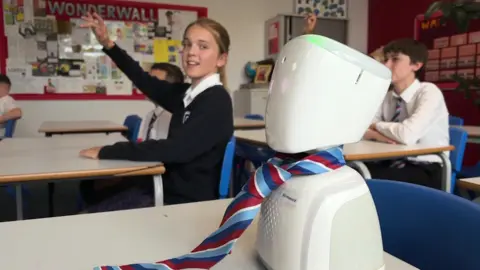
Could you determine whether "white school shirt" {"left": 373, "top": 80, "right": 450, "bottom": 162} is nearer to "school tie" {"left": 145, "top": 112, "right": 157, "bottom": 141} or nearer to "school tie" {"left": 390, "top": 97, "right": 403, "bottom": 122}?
"school tie" {"left": 390, "top": 97, "right": 403, "bottom": 122}

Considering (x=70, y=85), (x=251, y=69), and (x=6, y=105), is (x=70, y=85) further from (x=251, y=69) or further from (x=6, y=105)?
(x=251, y=69)

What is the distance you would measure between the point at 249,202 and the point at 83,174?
2.84 feet

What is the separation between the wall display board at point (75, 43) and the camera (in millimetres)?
4563

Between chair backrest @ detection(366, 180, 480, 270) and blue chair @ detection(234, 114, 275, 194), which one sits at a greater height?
chair backrest @ detection(366, 180, 480, 270)

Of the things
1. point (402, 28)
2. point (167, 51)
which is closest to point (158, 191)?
point (167, 51)

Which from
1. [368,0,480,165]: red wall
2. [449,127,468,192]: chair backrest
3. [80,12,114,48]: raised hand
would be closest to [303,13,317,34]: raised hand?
[80,12,114,48]: raised hand

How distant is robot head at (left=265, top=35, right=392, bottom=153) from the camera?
490 mm

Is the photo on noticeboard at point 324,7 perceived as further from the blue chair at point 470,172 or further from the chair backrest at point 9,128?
the chair backrest at point 9,128

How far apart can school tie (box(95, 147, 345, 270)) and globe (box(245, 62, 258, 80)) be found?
4.83 metres

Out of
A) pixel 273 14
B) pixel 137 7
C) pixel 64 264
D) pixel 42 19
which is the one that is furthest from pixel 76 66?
pixel 64 264

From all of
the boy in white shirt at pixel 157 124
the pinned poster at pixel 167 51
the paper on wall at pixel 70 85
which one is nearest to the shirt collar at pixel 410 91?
the boy in white shirt at pixel 157 124

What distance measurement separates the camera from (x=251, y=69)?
17.5ft

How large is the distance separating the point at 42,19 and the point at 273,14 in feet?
9.09

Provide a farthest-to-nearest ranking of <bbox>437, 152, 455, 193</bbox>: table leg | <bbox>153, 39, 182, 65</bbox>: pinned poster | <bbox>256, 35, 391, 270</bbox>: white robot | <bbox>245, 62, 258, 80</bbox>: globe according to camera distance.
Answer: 1. <bbox>245, 62, 258, 80</bbox>: globe
2. <bbox>153, 39, 182, 65</bbox>: pinned poster
3. <bbox>437, 152, 455, 193</bbox>: table leg
4. <bbox>256, 35, 391, 270</bbox>: white robot
